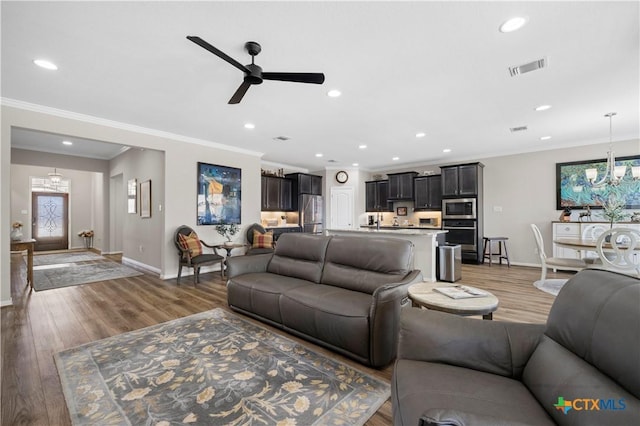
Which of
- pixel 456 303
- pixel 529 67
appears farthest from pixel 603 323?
pixel 529 67

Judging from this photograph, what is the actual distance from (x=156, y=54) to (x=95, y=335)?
9.24 feet

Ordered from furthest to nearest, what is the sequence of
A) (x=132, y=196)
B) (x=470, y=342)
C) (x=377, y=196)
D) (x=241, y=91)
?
(x=377, y=196), (x=132, y=196), (x=241, y=91), (x=470, y=342)

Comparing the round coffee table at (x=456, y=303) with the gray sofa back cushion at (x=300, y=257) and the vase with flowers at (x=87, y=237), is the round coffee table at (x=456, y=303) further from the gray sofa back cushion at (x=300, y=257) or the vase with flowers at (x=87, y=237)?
the vase with flowers at (x=87, y=237)

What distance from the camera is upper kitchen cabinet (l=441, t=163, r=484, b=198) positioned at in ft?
22.2

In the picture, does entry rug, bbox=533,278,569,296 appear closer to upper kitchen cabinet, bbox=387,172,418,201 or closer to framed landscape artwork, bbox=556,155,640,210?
framed landscape artwork, bbox=556,155,640,210

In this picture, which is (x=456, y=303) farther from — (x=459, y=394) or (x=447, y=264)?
(x=447, y=264)

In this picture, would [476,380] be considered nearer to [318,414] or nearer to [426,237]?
[318,414]

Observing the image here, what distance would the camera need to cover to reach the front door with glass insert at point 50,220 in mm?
8727

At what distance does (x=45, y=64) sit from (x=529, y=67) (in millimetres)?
4938

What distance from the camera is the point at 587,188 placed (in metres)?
5.79

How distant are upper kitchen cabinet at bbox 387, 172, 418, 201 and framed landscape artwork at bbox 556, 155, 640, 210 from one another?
3.27m

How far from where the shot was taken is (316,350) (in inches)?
95.9

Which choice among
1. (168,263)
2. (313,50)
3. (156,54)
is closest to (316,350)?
(313,50)

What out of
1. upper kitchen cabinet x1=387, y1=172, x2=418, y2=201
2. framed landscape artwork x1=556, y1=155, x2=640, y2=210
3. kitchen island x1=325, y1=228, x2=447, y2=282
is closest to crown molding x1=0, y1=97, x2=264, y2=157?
kitchen island x1=325, y1=228, x2=447, y2=282
